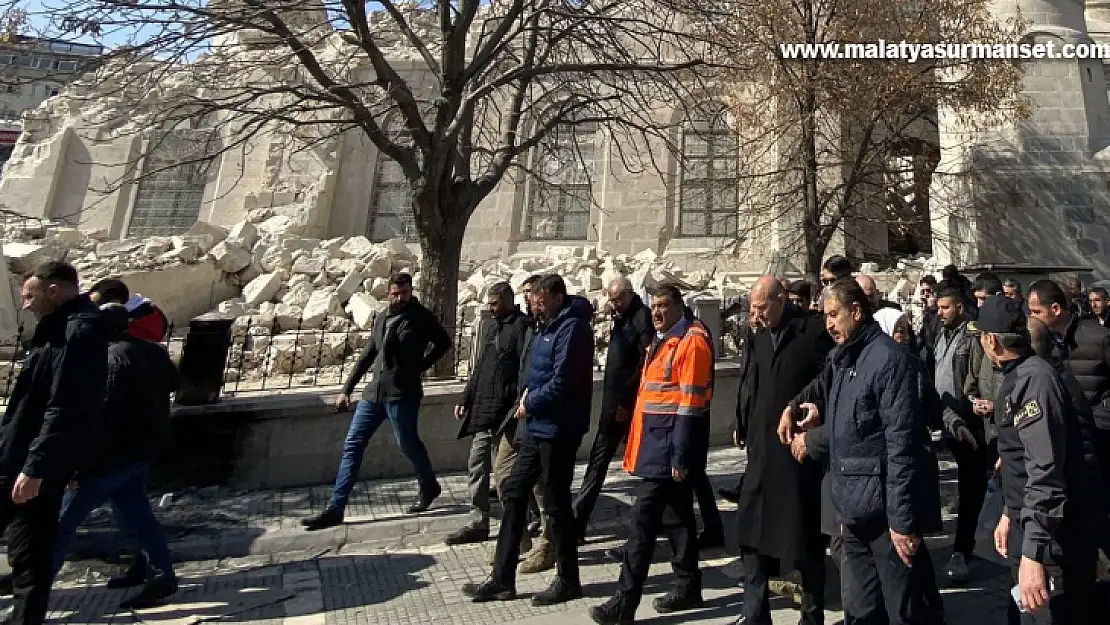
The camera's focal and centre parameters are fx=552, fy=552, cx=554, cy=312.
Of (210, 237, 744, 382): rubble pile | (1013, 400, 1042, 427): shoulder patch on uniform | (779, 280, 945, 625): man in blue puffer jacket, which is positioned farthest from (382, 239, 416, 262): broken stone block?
(1013, 400, 1042, 427): shoulder patch on uniform

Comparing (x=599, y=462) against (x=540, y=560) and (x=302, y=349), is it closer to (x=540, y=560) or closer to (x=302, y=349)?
(x=540, y=560)

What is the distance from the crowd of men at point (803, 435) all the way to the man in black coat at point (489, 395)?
2 cm

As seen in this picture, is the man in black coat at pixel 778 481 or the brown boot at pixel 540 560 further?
the brown boot at pixel 540 560

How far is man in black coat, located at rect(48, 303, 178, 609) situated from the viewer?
3.46 meters

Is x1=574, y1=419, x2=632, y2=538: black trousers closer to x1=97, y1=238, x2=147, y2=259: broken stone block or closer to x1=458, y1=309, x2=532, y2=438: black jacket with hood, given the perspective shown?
x1=458, y1=309, x2=532, y2=438: black jacket with hood

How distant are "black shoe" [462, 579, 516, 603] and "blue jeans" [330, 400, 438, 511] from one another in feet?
5.52

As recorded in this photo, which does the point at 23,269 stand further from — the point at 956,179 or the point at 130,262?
the point at 956,179

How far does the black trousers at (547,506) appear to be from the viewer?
3.55 metres

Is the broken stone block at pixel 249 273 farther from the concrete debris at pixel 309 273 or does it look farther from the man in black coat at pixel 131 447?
the man in black coat at pixel 131 447

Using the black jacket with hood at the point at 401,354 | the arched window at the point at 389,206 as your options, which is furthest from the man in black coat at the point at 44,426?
the arched window at the point at 389,206

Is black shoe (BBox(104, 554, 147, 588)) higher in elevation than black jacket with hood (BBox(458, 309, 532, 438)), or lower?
lower

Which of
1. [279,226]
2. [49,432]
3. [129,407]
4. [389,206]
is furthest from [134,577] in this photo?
[389,206]

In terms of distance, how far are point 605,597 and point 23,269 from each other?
1697 cm

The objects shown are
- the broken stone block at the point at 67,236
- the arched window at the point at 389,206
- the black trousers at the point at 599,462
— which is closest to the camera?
the black trousers at the point at 599,462
